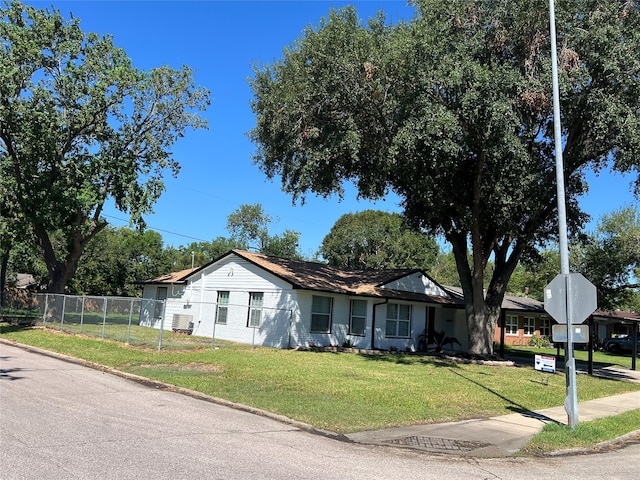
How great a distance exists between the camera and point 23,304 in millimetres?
26781

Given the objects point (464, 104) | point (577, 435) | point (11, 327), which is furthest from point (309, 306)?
point (577, 435)

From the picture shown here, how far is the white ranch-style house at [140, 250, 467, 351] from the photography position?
23.7 metres

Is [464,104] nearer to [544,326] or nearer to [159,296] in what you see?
[159,296]

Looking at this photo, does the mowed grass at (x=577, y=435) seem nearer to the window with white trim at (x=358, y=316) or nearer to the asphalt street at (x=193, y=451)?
the asphalt street at (x=193, y=451)

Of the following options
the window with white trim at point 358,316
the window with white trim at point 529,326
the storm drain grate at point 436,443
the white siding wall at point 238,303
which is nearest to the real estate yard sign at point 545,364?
the window with white trim at point 358,316

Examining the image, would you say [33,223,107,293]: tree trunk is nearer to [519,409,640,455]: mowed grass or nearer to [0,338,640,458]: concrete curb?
[0,338,640,458]: concrete curb

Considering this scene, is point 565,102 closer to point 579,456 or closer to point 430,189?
point 430,189

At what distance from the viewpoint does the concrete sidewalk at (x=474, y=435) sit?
8047 millimetres

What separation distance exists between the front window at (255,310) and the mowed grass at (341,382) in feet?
9.52

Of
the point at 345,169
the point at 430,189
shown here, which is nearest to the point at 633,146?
the point at 430,189

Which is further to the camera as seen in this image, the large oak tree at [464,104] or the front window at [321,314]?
the front window at [321,314]

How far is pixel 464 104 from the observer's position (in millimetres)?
15133

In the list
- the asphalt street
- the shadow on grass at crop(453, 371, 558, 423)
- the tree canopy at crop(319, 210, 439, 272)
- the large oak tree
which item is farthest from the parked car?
the asphalt street

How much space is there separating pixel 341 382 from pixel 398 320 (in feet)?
44.5
